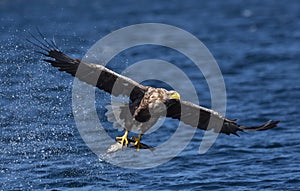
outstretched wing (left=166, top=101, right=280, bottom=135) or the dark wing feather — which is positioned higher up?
the dark wing feather

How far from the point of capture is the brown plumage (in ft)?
36.3

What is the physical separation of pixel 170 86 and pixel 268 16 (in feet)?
55.7

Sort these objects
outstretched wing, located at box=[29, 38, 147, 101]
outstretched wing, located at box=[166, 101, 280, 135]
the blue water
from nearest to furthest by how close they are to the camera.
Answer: outstretched wing, located at box=[29, 38, 147, 101] < outstretched wing, located at box=[166, 101, 280, 135] < the blue water

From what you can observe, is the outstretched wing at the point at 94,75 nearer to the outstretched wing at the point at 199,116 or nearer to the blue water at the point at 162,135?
the outstretched wing at the point at 199,116

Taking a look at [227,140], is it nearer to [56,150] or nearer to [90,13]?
[56,150]

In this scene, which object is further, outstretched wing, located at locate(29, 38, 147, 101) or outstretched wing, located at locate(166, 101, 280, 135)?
outstretched wing, located at locate(166, 101, 280, 135)

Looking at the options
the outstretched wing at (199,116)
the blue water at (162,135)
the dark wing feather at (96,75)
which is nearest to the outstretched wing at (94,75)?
the dark wing feather at (96,75)

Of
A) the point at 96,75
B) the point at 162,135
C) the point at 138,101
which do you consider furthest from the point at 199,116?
the point at 162,135

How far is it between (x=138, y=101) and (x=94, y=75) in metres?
0.77

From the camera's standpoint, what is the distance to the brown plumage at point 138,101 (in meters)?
11.1

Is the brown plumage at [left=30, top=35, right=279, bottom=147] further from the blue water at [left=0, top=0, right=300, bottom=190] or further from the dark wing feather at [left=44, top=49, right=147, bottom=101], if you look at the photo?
the blue water at [left=0, top=0, right=300, bottom=190]

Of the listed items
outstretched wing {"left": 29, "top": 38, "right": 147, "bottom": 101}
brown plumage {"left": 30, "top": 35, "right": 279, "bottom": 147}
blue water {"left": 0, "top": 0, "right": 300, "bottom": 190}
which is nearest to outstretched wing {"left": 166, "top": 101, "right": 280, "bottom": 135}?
brown plumage {"left": 30, "top": 35, "right": 279, "bottom": 147}

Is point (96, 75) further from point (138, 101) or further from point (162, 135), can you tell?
point (162, 135)

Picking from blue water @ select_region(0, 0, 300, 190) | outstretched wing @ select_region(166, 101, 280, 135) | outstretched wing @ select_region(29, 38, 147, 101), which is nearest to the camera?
outstretched wing @ select_region(29, 38, 147, 101)
